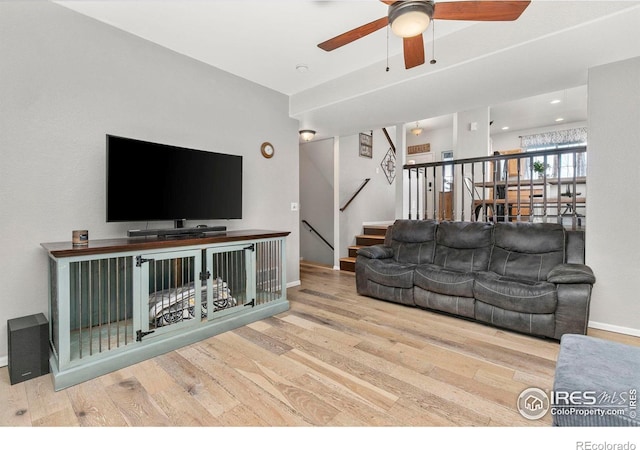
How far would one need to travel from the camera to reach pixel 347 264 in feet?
17.5

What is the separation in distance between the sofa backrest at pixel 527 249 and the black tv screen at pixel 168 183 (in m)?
2.80

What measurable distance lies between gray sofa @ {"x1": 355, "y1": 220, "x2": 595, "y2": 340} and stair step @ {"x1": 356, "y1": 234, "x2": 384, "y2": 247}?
134cm

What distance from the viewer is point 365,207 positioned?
624cm

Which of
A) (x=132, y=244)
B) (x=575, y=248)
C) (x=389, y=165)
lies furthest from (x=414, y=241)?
(x=389, y=165)

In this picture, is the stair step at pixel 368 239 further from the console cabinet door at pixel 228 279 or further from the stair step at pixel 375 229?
the console cabinet door at pixel 228 279

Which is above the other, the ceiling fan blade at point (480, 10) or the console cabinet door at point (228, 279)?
the ceiling fan blade at point (480, 10)

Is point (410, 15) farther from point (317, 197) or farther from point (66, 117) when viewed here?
point (317, 197)

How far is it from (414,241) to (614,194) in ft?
6.21

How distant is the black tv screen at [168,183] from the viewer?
7.79 feet

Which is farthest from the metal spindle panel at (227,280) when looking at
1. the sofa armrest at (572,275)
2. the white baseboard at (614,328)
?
the white baseboard at (614,328)

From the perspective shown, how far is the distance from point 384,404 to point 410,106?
3.24m

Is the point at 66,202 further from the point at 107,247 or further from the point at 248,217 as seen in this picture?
the point at 248,217

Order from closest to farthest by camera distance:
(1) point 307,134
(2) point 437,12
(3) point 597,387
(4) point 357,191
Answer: (3) point 597,387
(2) point 437,12
(1) point 307,134
(4) point 357,191

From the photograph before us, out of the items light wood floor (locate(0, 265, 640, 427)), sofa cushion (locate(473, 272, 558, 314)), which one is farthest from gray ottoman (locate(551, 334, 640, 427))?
sofa cushion (locate(473, 272, 558, 314))
